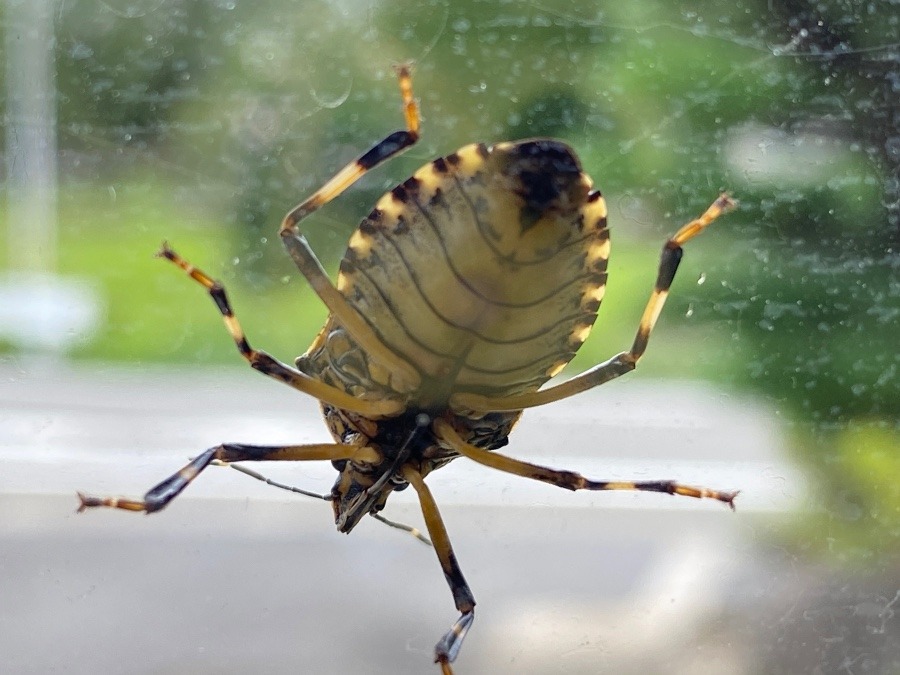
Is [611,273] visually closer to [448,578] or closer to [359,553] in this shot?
[448,578]

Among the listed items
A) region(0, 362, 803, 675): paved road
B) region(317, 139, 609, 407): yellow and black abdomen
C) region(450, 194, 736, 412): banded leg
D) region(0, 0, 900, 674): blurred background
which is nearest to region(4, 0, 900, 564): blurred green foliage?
region(0, 0, 900, 674): blurred background

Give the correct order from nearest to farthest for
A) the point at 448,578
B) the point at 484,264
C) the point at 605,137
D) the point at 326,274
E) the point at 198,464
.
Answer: the point at 484,264
the point at 326,274
the point at 198,464
the point at 448,578
the point at 605,137

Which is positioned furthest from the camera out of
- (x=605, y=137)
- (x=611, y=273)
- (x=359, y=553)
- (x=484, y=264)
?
(x=359, y=553)

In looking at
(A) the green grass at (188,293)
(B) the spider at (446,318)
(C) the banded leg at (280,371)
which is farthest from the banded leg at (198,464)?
(A) the green grass at (188,293)

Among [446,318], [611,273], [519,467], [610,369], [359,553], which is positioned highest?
[446,318]

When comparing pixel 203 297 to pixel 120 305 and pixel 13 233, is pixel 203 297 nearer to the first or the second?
pixel 120 305

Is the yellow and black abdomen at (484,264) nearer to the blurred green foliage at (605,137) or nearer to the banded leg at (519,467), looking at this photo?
the banded leg at (519,467)

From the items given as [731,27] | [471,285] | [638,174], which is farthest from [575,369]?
[471,285]

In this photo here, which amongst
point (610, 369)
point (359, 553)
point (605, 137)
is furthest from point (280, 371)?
point (605, 137)
